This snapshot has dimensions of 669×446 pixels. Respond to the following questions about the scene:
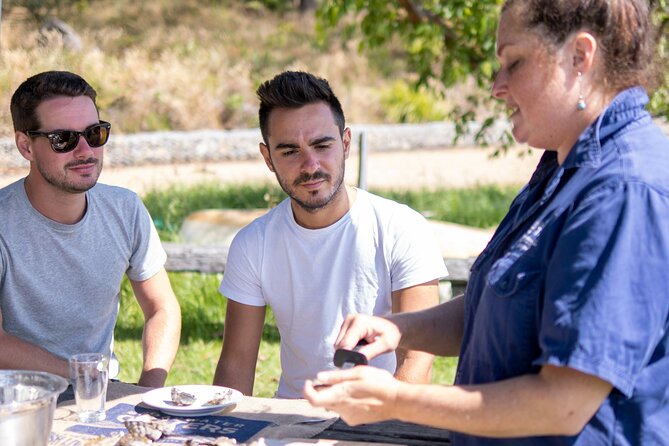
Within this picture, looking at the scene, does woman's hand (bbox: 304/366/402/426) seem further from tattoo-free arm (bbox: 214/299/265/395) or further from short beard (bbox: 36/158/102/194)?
short beard (bbox: 36/158/102/194)

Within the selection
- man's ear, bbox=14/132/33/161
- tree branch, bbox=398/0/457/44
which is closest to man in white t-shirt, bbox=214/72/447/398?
man's ear, bbox=14/132/33/161

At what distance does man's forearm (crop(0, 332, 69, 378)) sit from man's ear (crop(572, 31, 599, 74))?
6.30 ft

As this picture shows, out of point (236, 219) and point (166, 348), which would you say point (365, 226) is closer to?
point (166, 348)

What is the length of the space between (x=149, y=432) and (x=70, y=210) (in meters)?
1.29

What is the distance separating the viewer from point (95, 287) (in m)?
3.36

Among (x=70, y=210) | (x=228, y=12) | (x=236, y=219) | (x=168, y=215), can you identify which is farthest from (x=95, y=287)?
(x=228, y=12)

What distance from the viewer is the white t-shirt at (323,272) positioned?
323cm

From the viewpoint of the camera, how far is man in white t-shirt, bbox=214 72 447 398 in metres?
3.21

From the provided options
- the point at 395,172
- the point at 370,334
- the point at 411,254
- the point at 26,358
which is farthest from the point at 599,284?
the point at 395,172

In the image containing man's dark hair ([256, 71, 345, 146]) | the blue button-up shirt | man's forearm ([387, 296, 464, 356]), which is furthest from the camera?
man's dark hair ([256, 71, 345, 146])

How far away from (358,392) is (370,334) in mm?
453

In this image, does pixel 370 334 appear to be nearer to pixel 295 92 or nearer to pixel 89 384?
pixel 89 384

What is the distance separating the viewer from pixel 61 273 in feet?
10.8

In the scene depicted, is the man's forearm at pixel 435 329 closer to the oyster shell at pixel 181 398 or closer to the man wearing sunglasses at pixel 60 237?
the oyster shell at pixel 181 398
